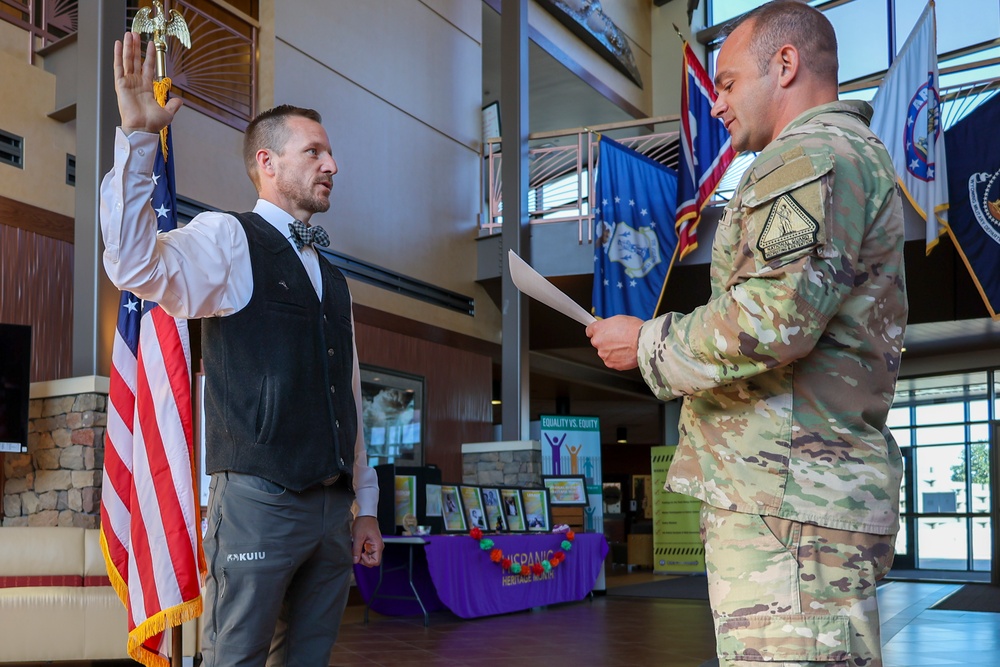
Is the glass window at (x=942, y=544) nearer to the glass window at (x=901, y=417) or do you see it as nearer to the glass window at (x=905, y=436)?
the glass window at (x=905, y=436)

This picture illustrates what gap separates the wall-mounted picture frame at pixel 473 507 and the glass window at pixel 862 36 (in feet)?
27.3

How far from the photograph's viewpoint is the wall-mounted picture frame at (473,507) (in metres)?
7.36

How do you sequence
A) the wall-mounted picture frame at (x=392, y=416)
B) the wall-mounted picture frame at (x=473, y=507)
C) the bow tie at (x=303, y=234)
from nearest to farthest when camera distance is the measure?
1. the bow tie at (x=303, y=234)
2. the wall-mounted picture frame at (x=473, y=507)
3. the wall-mounted picture frame at (x=392, y=416)

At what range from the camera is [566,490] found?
352 inches

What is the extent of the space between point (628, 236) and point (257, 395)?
289 inches

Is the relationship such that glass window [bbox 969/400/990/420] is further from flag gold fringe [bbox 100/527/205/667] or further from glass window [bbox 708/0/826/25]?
flag gold fringe [bbox 100/527/205/667]

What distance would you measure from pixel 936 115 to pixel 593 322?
297 inches

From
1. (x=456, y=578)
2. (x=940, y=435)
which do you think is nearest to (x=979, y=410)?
(x=940, y=435)

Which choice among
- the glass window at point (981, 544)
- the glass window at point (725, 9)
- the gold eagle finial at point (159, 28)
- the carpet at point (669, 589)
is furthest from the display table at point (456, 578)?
the glass window at point (981, 544)

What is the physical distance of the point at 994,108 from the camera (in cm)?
797

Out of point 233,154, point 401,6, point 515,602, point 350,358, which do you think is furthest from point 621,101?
point 350,358

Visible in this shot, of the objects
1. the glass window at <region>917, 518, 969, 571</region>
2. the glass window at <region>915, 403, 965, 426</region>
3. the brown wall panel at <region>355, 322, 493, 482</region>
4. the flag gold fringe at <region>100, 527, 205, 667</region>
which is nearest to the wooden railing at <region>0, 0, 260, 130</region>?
the brown wall panel at <region>355, 322, 493, 482</region>

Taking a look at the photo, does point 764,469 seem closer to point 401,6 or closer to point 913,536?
point 401,6

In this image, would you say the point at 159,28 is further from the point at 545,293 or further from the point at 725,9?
the point at 725,9
